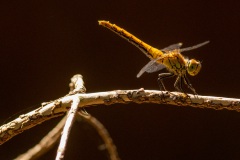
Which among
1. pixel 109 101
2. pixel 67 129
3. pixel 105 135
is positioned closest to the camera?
pixel 67 129

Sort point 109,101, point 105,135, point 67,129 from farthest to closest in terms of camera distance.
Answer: point 105,135, point 109,101, point 67,129

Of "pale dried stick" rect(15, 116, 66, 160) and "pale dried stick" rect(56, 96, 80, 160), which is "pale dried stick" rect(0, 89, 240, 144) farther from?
"pale dried stick" rect(15, 116, 66, 160)

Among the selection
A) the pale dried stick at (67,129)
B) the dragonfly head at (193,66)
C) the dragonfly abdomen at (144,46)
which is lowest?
the pale dried stick at (67,129)

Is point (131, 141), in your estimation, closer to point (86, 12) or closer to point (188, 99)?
point (86, 12)

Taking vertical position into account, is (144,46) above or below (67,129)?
above

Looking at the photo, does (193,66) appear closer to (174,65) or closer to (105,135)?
(174,65)

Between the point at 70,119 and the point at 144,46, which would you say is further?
the point at 144,46

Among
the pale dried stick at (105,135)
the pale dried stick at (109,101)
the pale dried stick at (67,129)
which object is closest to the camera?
the pale dried stick at (67,129)

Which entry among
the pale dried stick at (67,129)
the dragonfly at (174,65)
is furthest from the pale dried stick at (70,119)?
the dragonfly at (174,65)

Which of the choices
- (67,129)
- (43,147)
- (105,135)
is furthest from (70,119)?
(43,147)

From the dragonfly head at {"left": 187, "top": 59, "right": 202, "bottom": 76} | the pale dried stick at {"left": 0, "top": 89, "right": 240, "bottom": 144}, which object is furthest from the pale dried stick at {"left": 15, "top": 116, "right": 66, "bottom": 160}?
the dragonfly head at {"left": 187, "top": 59, "right": 202, "bottom": 76}

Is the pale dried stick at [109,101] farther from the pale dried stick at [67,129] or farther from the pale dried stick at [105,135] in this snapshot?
the pale dried stick at [105,135]
